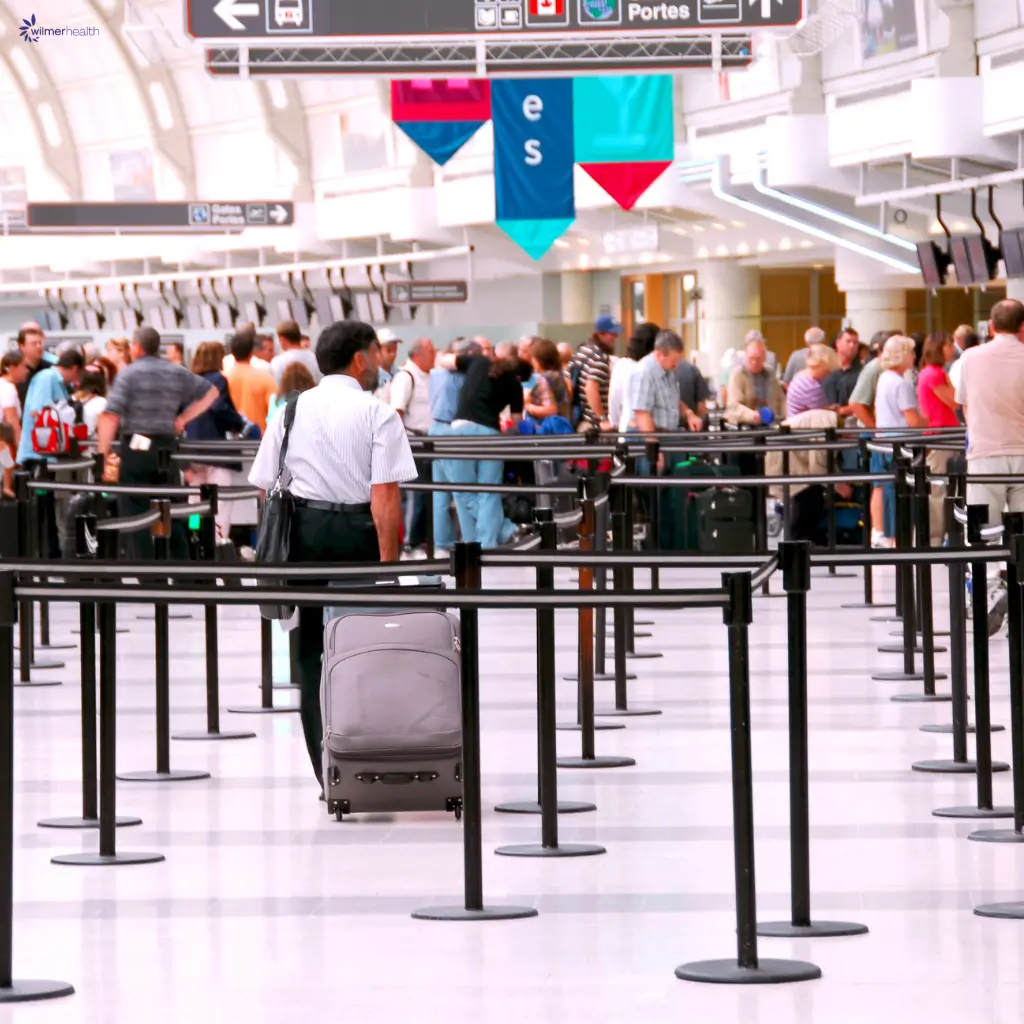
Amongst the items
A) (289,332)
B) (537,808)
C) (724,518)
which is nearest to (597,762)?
(537,808)

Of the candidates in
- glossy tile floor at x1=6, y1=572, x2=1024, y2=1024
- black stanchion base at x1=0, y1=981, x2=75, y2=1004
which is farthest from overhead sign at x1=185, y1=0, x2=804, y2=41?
black stanchion base at x1=0, y1=981, x2=75, y2=1004

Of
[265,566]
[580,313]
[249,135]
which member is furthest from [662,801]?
[249,135]

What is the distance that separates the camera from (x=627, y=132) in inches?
792

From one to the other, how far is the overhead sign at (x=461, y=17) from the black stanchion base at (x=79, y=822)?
26.5ft

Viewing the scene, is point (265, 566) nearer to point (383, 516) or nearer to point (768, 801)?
point (383, 516)

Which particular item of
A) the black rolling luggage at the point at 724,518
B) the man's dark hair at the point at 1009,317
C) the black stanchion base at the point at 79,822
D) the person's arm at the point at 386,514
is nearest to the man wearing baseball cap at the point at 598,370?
the black rolling luggage at the point at 724,518

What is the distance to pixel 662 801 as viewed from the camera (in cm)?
759

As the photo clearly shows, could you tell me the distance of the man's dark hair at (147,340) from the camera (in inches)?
546

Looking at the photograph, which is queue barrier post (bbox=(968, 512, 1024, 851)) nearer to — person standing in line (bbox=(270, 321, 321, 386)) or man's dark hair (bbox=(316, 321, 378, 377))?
man's dark hair (bbox=(316, 321, 378, 377))

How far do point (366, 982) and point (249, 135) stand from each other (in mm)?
40916

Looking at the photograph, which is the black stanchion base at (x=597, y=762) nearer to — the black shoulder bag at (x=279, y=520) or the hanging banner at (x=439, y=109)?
the black shoulder bag at (x=279, y=520)

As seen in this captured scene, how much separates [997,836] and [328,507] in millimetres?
2553

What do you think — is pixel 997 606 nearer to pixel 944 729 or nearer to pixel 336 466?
pixel 944 729

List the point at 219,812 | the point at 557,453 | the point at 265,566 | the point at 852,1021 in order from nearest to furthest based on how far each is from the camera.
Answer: the point at 852,1021
the point at 265,566
the point at 219,812
the point at 557,453
